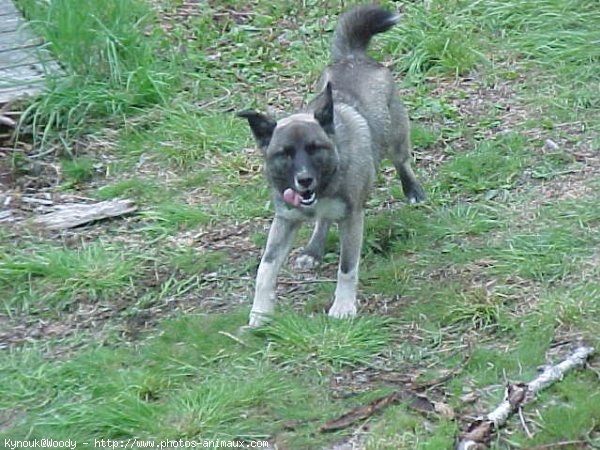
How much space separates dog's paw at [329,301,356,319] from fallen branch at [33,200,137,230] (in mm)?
1860

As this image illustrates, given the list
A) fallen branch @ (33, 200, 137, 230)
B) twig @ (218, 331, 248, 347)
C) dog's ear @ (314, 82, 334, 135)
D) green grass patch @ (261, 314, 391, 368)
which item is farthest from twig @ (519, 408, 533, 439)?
fallen branch @ (33, 200, 137, 230)

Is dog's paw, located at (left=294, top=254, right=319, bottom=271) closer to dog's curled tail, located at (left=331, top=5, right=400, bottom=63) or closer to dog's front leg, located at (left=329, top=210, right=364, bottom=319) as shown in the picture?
dog's front leg, located at (left=329, top=210, right=364, bottom=319)

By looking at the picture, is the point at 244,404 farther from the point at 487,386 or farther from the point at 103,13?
the point at 103,13

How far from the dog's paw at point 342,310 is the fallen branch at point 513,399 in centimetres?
106

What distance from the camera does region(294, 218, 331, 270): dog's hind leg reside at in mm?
6488

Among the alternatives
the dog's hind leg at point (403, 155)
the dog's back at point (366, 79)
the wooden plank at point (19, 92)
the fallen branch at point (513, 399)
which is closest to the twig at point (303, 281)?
the dog's back at point (366, 79)

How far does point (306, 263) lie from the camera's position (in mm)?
6492

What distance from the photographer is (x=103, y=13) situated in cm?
841

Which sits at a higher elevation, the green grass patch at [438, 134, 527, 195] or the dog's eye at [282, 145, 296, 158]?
the dog's eye at [282, 145, 296, 158]

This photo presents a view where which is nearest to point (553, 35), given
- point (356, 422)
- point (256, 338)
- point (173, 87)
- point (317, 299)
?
point (173, 87)

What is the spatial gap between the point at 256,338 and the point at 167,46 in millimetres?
3763

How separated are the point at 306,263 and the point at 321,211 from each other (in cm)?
62

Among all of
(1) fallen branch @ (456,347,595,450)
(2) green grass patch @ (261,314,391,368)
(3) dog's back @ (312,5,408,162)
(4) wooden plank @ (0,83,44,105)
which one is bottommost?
(4) wooden plank @ (0,83,44,105)

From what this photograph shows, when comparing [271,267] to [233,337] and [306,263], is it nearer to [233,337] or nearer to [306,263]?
[233,337]
